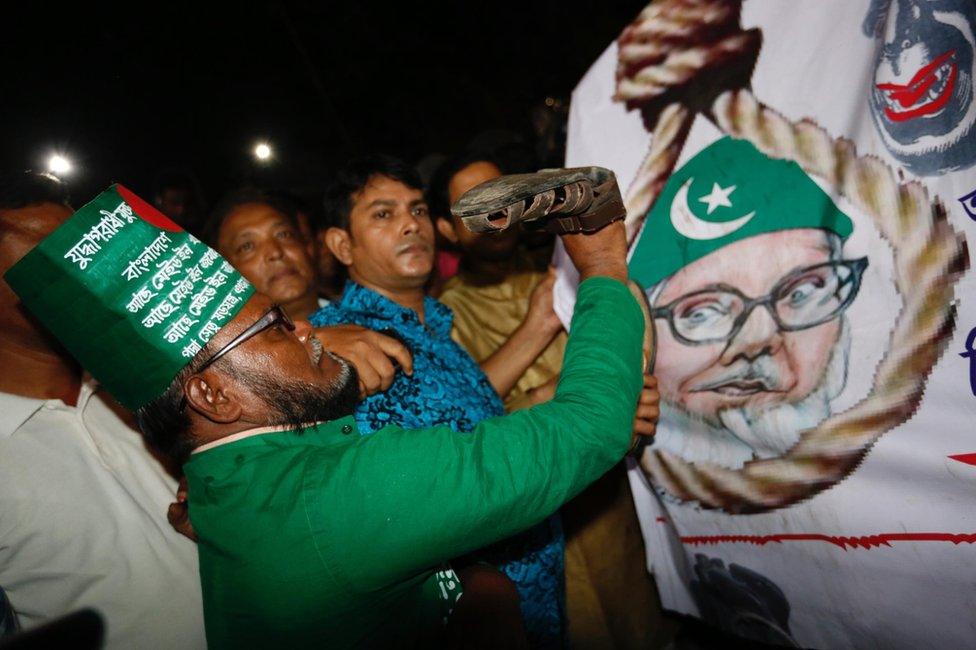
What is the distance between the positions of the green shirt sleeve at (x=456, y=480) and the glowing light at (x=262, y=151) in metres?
9.15

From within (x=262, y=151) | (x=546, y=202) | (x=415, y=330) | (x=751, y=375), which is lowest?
(x=751, y=375)

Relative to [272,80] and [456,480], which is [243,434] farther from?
[272,80]

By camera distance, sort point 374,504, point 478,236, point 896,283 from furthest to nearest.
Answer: point 478,236
point 896,283
point 374,504

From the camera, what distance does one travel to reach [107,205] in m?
1.15

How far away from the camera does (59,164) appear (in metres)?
4.59

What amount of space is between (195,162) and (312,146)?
2959 mm

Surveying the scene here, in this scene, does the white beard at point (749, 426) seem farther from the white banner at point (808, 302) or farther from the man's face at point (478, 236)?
the man's face at point (478, 236)

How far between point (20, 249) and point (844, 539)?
2.36 m

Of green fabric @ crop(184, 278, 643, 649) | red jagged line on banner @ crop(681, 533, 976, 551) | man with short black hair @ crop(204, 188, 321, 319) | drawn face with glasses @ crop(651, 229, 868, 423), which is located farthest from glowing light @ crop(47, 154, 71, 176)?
red jagged line on banner @ crop(681, 533, 976, 551)

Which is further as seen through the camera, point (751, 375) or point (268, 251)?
point (268, 251)

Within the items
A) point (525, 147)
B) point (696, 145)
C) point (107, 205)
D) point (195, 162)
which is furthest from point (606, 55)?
point (195, 162)

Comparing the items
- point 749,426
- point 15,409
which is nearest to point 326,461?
point 15,409

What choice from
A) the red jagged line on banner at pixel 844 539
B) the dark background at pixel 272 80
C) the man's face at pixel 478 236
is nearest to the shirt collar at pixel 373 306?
the man's face at pixel 478 236

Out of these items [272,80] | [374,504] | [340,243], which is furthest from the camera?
[272,80]
